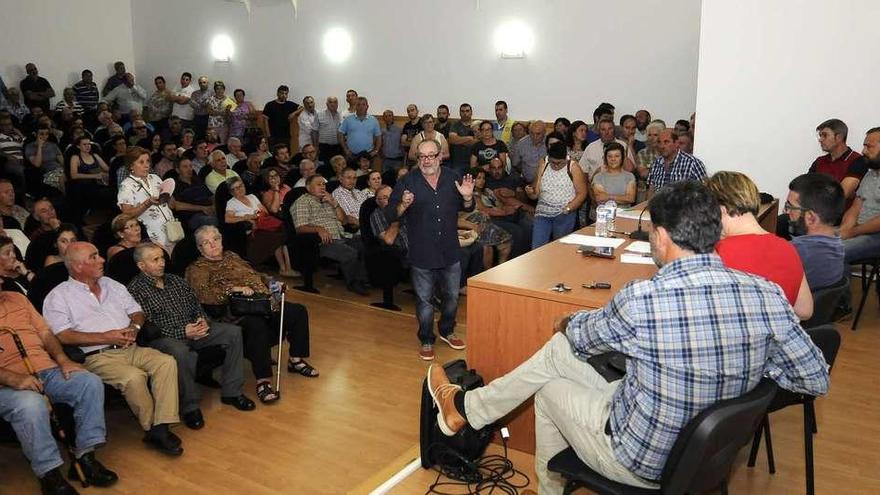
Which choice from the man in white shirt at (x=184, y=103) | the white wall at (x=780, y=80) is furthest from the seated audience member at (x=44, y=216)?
the man in white shirt at (x=184, y=103)

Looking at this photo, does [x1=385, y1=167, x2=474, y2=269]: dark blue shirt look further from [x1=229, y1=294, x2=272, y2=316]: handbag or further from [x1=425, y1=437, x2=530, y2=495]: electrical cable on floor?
[x1=425, y1=437, x2=530, y2=495]: electrical cable on floor

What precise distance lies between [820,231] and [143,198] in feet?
15.6

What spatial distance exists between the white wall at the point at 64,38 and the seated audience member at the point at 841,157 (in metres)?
12.0

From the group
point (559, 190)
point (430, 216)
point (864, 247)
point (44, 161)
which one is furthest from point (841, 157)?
point (44, 161)

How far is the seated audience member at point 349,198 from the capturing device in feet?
22.7

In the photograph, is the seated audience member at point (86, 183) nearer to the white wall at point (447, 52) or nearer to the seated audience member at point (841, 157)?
the white wall at point (447, 52)

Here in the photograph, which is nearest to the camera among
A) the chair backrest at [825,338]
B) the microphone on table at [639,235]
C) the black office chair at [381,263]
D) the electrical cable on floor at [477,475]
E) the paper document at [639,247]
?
the chair backrest at [825,338]

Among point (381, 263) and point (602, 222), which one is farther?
point (381, 263)

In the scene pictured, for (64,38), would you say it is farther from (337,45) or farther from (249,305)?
(249,305)

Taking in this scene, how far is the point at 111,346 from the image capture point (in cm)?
375

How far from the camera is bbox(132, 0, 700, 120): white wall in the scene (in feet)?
31.2

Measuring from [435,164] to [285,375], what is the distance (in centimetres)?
162

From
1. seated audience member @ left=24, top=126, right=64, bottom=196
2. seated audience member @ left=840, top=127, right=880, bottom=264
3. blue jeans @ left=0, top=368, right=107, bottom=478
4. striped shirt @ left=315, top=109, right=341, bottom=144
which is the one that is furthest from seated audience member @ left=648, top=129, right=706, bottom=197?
seated audience member @ left=24, top=126, right=64, bottom=196

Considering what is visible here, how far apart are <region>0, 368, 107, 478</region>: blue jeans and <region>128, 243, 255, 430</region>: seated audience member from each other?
507 millimetres
